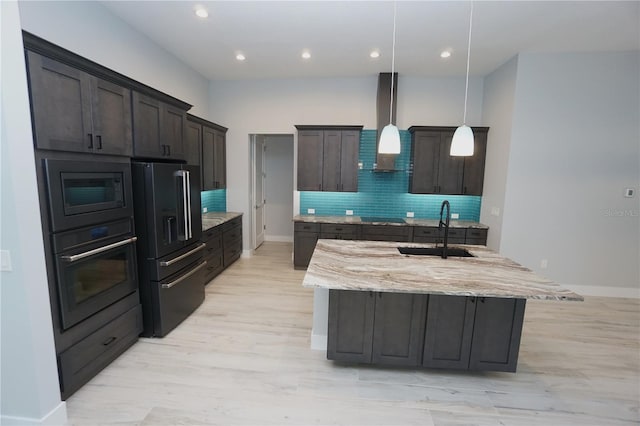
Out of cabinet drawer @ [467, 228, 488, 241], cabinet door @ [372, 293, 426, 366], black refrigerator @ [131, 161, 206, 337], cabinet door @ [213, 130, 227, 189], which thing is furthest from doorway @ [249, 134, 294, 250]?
cabinet door @ [372, 293, 426, 366]

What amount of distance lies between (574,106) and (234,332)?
520 cm

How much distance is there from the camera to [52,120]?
1.79 metres

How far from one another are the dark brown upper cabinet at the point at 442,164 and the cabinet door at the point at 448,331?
8.93 feet

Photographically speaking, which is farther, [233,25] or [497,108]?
[497,108]

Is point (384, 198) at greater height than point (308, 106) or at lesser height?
lesser

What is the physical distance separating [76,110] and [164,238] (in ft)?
4.07

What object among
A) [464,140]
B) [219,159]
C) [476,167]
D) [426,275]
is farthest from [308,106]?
[426,275]

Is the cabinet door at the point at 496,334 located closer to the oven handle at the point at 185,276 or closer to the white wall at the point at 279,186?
the oven handle at the point at 185,276

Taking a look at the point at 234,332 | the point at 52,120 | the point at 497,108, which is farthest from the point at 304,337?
the point at 497,108

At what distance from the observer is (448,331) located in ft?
7.32

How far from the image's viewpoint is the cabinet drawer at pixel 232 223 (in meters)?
4.47

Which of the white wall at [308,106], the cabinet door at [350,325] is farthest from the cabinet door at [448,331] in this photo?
the white wall at [308,106]

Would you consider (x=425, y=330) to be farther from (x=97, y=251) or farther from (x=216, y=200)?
(x=216, y=200)

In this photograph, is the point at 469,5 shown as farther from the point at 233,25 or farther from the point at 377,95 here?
the point at 233,25
